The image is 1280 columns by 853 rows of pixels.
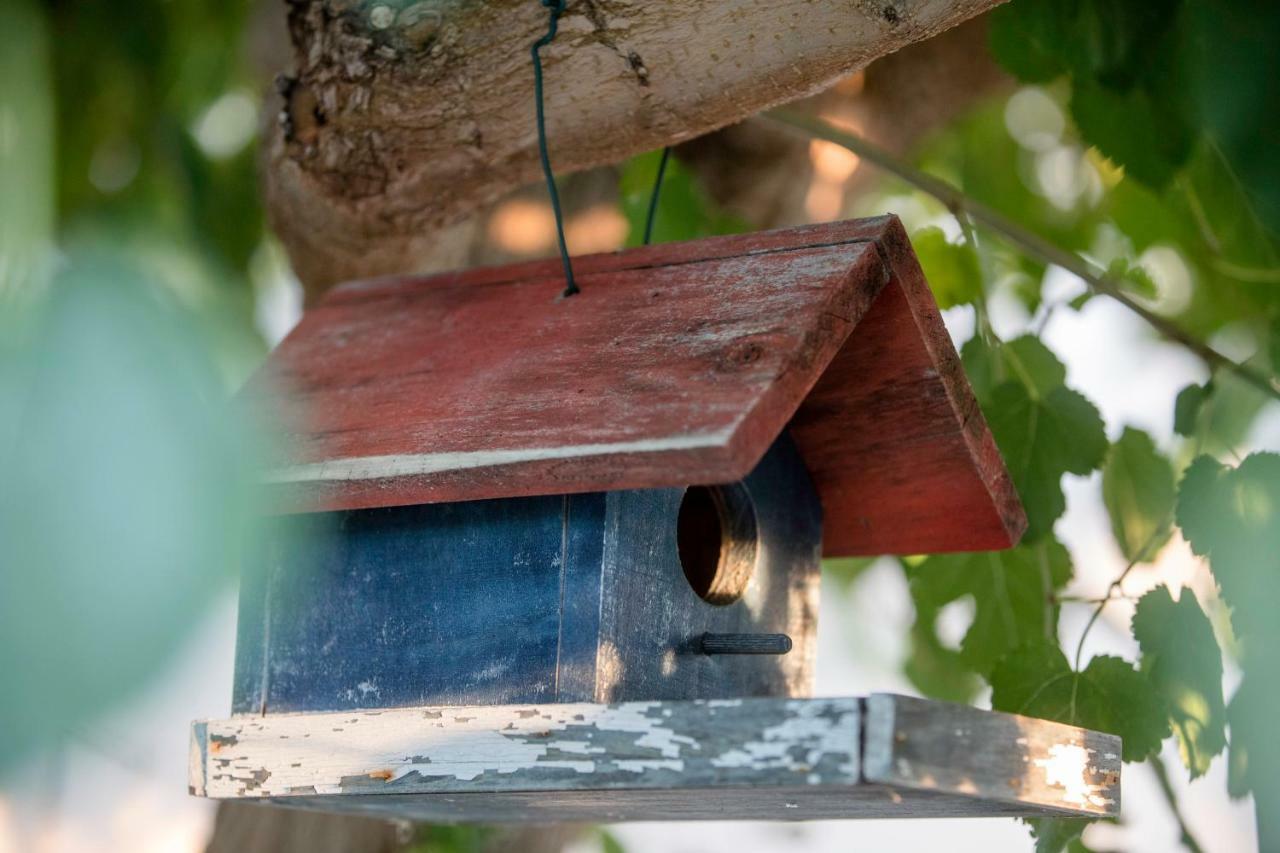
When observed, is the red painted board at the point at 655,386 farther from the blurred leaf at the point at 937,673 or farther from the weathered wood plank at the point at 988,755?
the blurred leaf at the point at 937,673

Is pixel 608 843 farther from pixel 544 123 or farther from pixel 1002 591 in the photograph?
pixel 544 123

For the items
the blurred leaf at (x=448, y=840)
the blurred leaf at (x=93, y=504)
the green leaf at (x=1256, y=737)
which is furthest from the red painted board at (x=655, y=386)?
the blurred leaf at (x=448, y=840)

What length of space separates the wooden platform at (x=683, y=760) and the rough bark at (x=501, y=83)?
1.74 ft

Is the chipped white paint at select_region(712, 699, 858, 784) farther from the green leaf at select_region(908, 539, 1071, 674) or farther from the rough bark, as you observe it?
the green leaf at select_region(908, 539, 1071, 674)

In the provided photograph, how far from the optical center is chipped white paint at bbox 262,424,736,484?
2.98ft

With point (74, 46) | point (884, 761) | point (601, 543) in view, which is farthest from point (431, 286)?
point (74, 46)

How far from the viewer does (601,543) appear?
1051mm

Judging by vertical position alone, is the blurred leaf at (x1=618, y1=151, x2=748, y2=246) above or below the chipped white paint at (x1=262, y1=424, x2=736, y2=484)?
above

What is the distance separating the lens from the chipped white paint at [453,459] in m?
0.91

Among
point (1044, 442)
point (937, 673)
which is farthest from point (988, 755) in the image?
point (937, 673)

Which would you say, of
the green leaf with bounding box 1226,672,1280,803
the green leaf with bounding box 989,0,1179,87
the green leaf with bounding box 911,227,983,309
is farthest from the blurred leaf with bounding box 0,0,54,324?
the green leaf with bounding box 1226,672,1280,803

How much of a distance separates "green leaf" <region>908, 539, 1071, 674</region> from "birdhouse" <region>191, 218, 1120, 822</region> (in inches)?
6.8

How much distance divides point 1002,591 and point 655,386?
0.67m

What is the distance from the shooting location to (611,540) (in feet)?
3.46
